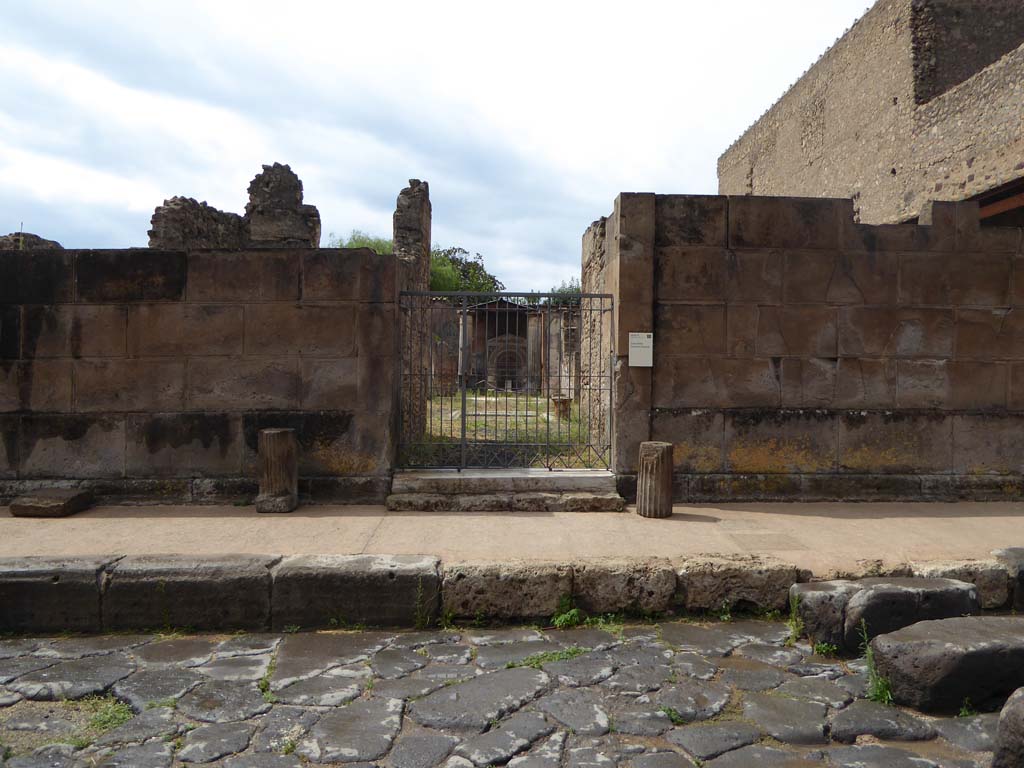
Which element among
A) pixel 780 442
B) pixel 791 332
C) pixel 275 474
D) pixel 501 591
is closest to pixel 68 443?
pixel 275 474

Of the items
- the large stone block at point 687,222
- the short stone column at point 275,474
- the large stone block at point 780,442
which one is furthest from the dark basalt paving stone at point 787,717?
the large stone block at point 687,222

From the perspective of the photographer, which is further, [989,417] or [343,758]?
[989,417]

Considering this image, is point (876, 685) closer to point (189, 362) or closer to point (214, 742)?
point (214, 742)

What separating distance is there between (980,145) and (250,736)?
19716 mm

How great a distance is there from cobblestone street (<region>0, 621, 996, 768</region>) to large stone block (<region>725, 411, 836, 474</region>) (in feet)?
9.20

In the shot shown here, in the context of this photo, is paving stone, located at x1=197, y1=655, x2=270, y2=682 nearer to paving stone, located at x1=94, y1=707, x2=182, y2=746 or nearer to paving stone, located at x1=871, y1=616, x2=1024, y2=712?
paving stone, located at x1=94, y1=707, x2=182, y2=746

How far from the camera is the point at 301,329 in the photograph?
684 centimetres

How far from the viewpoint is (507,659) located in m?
4.01

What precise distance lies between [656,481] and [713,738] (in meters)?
3.21

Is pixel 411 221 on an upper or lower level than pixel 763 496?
upper

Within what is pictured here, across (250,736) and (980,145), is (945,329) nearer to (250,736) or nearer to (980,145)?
(250,736)

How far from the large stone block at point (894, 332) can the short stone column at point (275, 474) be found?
5469 mm

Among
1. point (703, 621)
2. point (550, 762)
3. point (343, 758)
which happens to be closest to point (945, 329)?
point (703, 621)

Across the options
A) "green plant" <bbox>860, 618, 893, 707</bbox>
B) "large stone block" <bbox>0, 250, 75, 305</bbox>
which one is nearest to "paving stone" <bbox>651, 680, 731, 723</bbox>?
"green plant" <bbox>860, 618, 893, 707</bbox>
